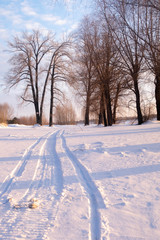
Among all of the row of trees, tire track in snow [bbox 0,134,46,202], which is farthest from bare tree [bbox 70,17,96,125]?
tire track in snow [bbox 0,134,46,202]

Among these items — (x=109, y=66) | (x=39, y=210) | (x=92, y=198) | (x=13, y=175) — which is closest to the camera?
(x=39, y=210)

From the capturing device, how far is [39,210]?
2314mm

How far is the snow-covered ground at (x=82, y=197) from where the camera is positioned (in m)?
1.91

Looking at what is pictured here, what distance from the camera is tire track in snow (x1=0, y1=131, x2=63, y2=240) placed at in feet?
6.26

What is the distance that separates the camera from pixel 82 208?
2.32 meters

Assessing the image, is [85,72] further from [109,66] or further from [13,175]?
[13,175]

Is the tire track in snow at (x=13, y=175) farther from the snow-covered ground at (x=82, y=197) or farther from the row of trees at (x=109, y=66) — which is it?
the row of trees at (x=109, y=66)

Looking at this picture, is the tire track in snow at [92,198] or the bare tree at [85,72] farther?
the bare tree at [85,72]

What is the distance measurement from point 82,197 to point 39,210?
2.11ft

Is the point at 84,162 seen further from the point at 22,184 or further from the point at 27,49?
the point at 27,49

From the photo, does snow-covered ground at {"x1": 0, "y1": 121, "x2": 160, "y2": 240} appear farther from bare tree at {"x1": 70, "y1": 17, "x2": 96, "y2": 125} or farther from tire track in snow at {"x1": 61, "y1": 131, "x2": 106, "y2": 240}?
bare tree at {"x1": 70, "y1": 17, "x2": 96, "y2": 125}

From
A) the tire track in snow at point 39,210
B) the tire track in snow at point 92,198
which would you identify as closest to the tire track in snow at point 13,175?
the tire track in snow at point 39,210

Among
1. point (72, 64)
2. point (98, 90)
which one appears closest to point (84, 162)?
point (98, 90)

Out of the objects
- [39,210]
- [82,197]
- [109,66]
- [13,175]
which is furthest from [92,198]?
[109,66]
